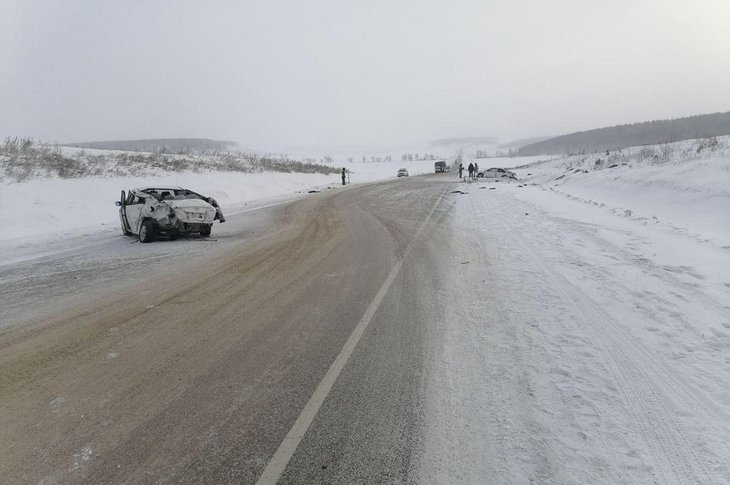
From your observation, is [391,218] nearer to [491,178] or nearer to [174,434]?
[174,434]

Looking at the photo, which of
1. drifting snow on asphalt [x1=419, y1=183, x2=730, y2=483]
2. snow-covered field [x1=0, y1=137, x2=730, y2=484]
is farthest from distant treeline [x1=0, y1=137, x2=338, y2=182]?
drifting snow on asphalt [x1=419, y1=183, x2=730, y2=483]

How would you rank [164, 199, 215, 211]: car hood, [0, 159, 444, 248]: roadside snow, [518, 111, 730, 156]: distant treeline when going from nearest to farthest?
[164, 199, 215, 211]: car hood < [0, 159, 444, 248]: roadside snow < [518, 111, 730, 156]: distant treeline

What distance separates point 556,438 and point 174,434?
2667 mm

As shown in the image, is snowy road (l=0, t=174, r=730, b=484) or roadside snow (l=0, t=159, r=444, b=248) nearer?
snowy road (l=0, t=174, r=730, b=484)

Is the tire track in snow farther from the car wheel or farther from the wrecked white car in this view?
the car wheel

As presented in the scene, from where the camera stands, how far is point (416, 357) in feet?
13.8

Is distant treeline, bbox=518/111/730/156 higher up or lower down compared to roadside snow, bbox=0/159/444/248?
higher up

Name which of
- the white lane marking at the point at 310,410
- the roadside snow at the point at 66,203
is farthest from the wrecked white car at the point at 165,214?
the white lane marking at the point at 310,410

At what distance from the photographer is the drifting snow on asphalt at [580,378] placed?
2691mm

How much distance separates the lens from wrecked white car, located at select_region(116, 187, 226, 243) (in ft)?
36.7

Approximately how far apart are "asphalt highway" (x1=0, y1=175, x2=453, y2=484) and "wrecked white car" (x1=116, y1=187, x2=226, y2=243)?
285 cm

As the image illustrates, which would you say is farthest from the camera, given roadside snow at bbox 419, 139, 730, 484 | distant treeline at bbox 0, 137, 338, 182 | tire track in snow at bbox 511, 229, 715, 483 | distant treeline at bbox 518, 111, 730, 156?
distant treeline at bbox 518, 111, 730, 156

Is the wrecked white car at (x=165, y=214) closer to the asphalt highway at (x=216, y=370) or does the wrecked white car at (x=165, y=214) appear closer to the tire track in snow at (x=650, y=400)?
the asphalt highway at (x=216, y=370)

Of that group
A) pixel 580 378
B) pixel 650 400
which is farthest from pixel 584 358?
pixel 650 400
